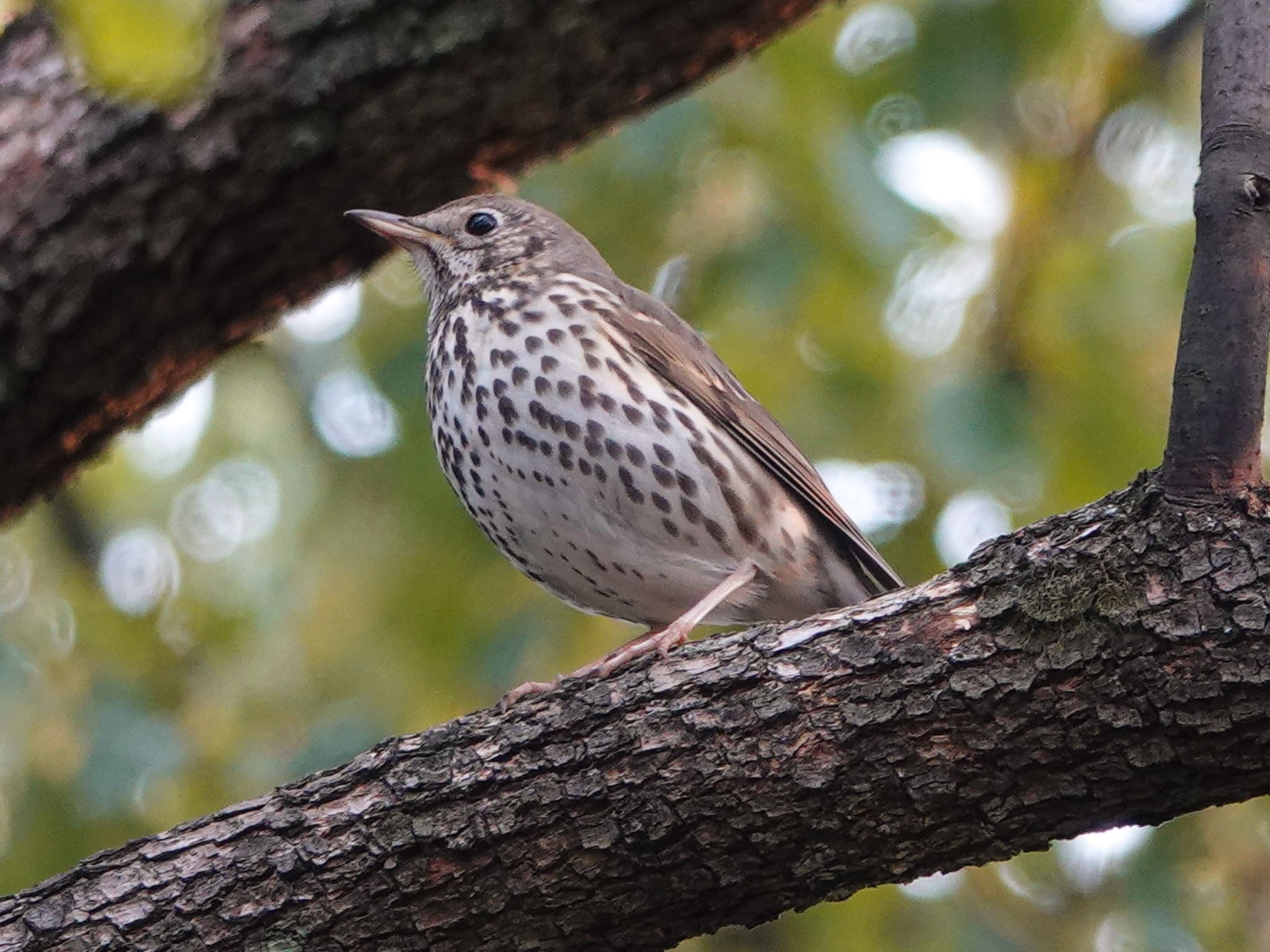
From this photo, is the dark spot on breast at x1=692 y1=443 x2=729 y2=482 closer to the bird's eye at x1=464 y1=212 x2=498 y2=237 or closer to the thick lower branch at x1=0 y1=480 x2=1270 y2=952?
the bird's eye at x1=464 y1=212 x2=498 y2=237

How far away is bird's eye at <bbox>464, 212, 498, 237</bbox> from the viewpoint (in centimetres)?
525

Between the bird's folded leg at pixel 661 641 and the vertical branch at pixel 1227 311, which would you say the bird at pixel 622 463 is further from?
the vertical branch at pixel 1227 311

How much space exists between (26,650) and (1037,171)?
391cm

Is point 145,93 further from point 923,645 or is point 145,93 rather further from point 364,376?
point 364,376

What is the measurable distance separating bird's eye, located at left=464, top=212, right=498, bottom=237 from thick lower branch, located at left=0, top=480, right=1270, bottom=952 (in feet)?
7.39

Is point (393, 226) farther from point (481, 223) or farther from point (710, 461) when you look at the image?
point (710, 461)

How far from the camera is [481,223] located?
5297mm

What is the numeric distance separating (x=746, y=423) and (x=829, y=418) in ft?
3.22

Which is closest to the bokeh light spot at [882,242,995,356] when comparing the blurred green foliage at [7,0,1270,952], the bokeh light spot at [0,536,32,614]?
the blurred green foliage at [7,0,1270,952]

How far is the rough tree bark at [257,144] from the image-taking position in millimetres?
4363

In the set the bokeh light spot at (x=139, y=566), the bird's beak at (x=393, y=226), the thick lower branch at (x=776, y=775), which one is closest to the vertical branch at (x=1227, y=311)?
the thick lower branch at (x=776, y=775)

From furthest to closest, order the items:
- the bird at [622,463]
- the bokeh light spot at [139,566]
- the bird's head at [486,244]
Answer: the bokeh light spot at [139,566] < the bird's head at [486,244] < the bird at [622,463]

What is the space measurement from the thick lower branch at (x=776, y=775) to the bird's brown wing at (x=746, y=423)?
1.51m

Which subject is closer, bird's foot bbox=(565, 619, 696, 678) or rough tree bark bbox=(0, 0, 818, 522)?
bird's foot bbox=(565, 619, 696, 678)
